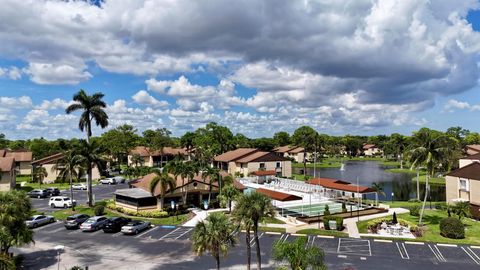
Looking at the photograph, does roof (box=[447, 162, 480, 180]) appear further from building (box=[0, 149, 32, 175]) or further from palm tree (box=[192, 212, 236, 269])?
building (box=[0, 149, 32, 175])

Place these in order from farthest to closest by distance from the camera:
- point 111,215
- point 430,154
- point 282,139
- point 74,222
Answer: point 282,139 → point 111,215 → point 74,222 → point 430,154

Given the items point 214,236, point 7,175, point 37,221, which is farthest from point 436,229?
point 7,175

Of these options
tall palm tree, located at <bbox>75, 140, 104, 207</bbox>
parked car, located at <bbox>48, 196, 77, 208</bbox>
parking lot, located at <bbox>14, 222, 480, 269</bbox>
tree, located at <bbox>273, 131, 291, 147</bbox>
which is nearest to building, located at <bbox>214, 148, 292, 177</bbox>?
tall palm tree, located at <bbox>75, 140, 104, 207</bbox>

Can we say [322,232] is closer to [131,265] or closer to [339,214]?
[339,214]

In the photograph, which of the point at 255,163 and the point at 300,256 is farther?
the point at 255,163

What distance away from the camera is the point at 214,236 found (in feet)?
82.8

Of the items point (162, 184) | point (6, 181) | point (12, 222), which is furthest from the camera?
point (6, 181)

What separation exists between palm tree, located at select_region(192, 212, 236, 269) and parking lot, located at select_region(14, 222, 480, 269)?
263 cm

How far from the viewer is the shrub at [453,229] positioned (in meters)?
38.5

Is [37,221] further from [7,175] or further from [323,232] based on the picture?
[323,232]

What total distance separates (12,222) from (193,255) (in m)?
15.7

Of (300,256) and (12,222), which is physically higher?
(12,222)

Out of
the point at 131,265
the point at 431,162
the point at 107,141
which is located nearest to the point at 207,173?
the point at 131,265

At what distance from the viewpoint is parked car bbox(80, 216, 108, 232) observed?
42.9 m
